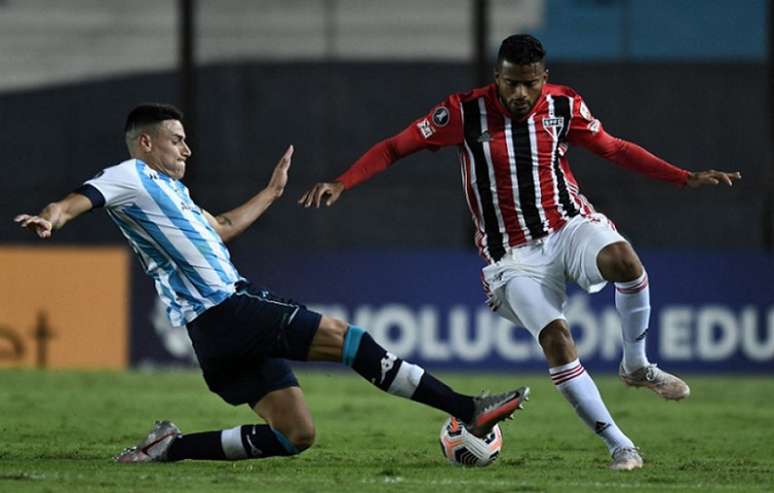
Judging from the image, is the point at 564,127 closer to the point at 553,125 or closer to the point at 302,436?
the point at 553,125

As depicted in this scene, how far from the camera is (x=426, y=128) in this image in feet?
26.8

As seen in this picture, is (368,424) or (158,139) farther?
(368,424)

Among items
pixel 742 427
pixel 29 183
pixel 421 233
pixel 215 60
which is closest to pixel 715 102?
pixel 421 233

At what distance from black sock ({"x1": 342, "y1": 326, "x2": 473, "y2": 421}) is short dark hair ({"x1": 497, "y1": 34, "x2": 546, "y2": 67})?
62.1 inches

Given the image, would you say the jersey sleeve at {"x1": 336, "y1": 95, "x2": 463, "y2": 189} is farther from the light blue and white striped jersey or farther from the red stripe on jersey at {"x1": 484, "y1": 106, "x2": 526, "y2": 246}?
the light blue and white striped jersey

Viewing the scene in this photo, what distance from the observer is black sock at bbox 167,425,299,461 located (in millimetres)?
7609

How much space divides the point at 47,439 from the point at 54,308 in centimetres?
640

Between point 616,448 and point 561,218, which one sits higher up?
point 561,218

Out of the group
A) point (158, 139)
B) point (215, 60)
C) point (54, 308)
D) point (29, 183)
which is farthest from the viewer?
point (215, 60)

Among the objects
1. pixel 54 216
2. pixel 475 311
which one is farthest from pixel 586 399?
pixel 475 311

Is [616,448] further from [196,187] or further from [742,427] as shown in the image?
[196,187]

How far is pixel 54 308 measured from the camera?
15.6 meters

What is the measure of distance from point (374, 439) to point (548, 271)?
219 centimetres

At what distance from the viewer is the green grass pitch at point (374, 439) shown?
7219mm
